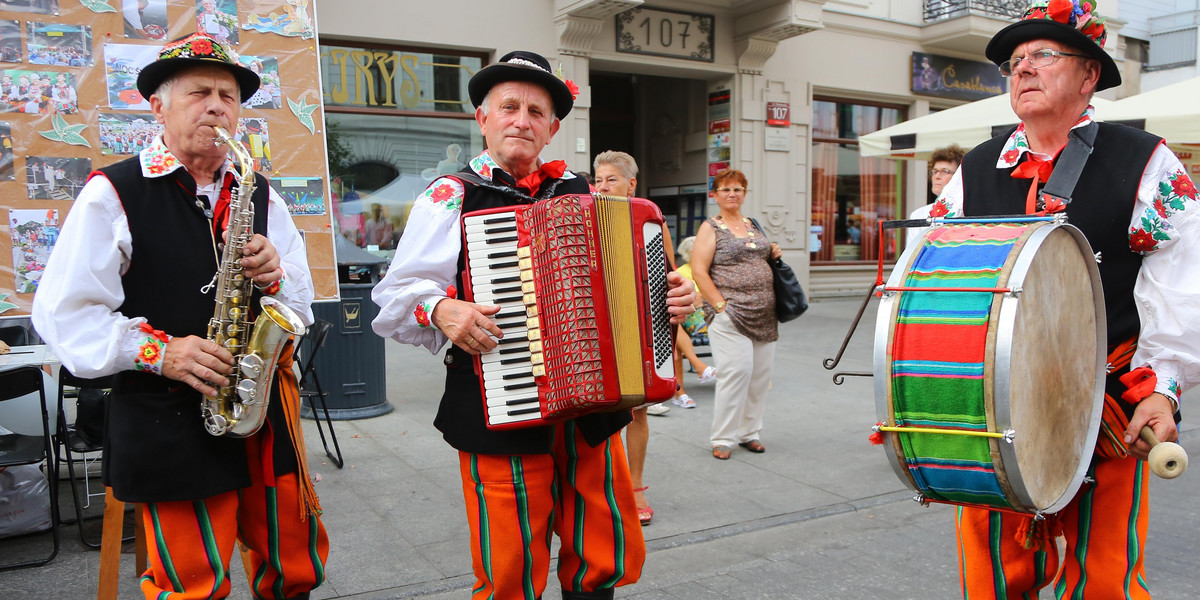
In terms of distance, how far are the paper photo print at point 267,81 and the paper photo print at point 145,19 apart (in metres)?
0.46

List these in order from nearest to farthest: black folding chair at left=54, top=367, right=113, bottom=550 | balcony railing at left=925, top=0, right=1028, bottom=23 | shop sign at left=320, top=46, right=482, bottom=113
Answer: black folding chair at left=54, top=367, right=113, bottom=550 < shop sign at left=320, top=46, right=482, bottom=113 < balcony railing at left=925, top=0, right=1028, bottom=23

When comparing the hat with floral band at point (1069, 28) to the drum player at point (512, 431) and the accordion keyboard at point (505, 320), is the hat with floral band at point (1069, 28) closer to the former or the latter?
the drum player at point (512, 431)

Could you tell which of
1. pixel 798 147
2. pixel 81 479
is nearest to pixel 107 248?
pixel 81 479

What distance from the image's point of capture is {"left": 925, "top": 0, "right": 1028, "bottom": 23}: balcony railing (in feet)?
48.0

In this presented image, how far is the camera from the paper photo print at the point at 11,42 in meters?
4.61

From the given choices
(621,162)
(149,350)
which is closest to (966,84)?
(621,162)

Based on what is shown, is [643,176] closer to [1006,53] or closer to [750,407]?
[750,407]

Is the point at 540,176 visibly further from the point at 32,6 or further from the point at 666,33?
the point at 666,33

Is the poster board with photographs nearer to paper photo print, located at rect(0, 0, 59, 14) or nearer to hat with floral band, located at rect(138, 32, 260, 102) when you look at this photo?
paper photo print, located at rect(0, 0, 59, 14)

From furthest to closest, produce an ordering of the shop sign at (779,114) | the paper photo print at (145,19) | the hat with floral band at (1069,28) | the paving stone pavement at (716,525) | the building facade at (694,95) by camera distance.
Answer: the shop sign at (779,114)
the building facade at (694,95)
the paper photo print at (145,19)
the paving stone pavement at (716,525)
the hat with floral band at (1069,28)

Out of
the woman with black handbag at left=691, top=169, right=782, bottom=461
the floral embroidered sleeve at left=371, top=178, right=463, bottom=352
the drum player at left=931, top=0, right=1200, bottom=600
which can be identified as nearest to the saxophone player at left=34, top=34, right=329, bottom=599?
the floral embroidered sleeve at left=371, top=178, right=463, bottom=352

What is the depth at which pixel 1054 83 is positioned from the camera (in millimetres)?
2447

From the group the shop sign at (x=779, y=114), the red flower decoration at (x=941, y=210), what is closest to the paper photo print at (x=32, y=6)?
the red flower decoration at (x=941, y=210)

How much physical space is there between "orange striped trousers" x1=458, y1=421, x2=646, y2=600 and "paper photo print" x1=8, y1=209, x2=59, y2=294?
3.44 metres
